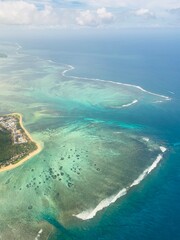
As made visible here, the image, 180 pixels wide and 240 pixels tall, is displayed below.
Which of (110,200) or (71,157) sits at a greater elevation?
(71,157)

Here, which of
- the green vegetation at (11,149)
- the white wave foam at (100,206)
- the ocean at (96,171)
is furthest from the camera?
the green vegetation at (11,149)

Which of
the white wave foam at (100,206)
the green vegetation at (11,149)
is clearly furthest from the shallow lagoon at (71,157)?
the green vegetation at (11,149)

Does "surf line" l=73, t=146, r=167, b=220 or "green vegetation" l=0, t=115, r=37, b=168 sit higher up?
"green vegetation" l=0, t=115, r=37, b=168

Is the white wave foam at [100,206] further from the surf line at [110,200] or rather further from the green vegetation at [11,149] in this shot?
the green vegetation at [11,149]

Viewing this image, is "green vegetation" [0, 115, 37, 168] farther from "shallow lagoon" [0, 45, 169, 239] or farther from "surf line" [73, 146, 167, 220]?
"surf line" [73, 146, 167, 220]

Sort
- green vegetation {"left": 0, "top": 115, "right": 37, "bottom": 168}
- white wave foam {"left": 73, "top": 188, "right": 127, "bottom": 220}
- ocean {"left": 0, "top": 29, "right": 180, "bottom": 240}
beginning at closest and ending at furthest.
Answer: ocean {"left": 0, "top": 29, "right": 180, "bottom": 240}, white wave foam {"left": 73, "top": 188, "right": 127, "bottom": 220}, green vegetation {"left": 0, "top": 115, "right": 37, "bottom": 168}

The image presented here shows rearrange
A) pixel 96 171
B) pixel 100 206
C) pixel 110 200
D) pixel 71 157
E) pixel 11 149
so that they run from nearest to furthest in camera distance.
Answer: pixel 100 206 → pixel 110 200 → pixel 96 171 → pixel 71 157 → pixel 11 149

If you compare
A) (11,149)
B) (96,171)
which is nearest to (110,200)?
(96,171)

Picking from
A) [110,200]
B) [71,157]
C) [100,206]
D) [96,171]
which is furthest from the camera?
[71,157]

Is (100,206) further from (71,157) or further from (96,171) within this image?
(71,157)

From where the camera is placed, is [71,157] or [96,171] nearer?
[96,171]

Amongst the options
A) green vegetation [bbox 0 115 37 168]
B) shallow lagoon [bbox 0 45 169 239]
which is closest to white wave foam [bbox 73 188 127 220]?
shallow lagoon [bbox 0 45 169 239]
